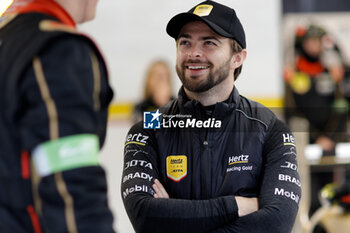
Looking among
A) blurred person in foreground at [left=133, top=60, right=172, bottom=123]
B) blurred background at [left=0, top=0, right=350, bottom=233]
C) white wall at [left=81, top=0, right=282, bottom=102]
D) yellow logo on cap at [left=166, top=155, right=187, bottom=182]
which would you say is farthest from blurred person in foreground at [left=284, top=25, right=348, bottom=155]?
yellow logo on cap at [left=166, top=155, right=187, bottom=182]

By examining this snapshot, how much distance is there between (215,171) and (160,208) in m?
0.15

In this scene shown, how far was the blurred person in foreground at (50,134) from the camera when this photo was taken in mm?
787

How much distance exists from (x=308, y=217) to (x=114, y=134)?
98cm

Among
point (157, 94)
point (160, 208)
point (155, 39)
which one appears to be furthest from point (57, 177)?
point (155, 39)

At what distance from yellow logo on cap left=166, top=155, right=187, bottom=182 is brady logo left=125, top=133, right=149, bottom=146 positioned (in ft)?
0.24

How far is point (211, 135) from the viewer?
1200 mm

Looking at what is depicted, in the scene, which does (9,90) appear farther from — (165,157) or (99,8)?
(99,8)

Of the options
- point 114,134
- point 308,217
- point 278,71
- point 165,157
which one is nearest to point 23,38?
point 165,157

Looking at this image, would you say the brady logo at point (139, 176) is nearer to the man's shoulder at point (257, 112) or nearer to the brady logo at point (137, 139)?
the brady logo at point (137, 139)

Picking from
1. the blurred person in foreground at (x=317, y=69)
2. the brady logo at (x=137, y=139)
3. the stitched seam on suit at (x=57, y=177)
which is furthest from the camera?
the blurred person in foreground at (x=317, y=69)

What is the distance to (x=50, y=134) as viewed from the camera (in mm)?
786

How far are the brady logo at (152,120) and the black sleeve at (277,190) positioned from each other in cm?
26

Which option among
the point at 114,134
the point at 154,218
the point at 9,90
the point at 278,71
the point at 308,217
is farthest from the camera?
the point at 308,217

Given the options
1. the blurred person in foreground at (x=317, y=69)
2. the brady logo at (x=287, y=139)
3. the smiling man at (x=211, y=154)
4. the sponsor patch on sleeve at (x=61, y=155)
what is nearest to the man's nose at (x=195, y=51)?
the smiling man at (x=211, y=154)
